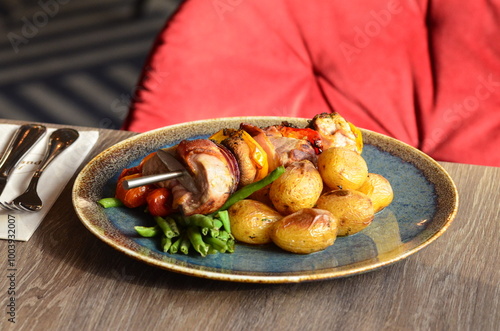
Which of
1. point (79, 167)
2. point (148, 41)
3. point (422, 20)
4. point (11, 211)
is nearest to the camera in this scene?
point (11, 211)

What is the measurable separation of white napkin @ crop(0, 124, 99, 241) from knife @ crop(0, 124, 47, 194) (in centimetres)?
1

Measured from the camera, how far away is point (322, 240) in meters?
0.87

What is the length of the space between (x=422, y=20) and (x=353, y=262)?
1391 mm

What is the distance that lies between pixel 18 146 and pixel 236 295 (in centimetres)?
68

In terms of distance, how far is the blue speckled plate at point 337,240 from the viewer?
0.84 m

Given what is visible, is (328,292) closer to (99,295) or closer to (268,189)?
(268,189)

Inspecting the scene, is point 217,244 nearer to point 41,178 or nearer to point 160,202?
point 160,202

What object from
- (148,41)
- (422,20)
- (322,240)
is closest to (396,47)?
(422,20)

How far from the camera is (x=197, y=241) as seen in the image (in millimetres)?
880
